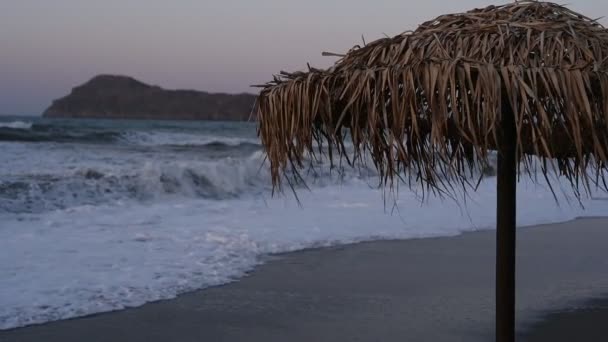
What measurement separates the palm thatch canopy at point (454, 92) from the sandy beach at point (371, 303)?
2.19 m

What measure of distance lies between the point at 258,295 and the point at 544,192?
8973 mm

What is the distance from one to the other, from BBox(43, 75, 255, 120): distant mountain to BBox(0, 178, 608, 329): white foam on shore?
49.3m

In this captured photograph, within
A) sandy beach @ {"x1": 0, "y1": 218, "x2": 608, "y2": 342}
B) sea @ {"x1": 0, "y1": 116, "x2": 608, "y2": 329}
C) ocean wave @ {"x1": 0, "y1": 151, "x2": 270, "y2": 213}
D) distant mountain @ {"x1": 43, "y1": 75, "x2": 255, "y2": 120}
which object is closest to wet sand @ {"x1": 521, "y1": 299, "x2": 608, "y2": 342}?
sandy beach @ {"x1": 0, "y1": 218, "x2": 608, "y2": 342}

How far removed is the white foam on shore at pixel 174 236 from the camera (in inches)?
232

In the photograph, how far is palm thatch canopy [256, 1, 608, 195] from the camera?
240cm

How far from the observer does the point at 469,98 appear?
256cm

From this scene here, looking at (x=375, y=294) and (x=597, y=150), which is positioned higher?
(x=597, y=150)

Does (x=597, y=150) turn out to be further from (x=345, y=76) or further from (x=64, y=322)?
(x=64, y=322)

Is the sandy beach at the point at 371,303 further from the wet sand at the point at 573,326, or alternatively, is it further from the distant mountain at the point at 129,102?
the distant mountain at the point at 129,102

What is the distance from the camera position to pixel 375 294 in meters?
5.89

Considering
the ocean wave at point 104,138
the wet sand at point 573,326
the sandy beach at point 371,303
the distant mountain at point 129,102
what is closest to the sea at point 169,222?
the sandy beach at point 371,303

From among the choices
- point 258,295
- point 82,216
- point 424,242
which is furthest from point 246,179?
point 258,295

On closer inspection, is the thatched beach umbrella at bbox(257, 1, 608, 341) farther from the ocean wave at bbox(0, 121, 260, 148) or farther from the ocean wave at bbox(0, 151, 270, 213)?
the ocean wave at bbox(0, 121, 260, 148)

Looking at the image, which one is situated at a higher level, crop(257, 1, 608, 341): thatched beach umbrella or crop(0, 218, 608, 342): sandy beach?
crop(257, 1, 608, 341): thatched beach umbrella
